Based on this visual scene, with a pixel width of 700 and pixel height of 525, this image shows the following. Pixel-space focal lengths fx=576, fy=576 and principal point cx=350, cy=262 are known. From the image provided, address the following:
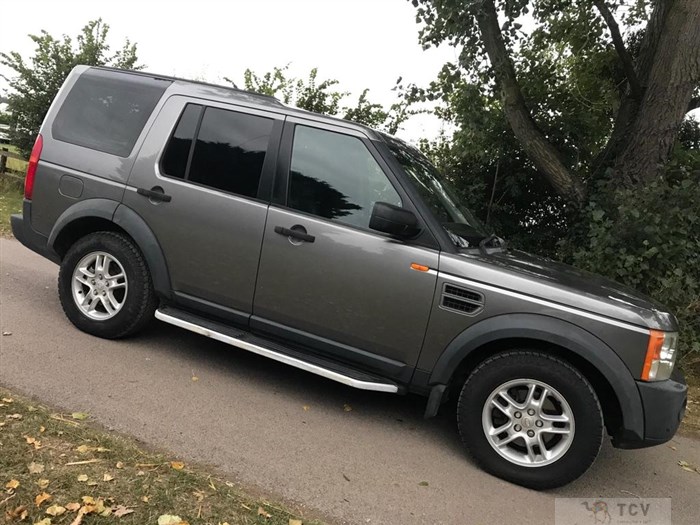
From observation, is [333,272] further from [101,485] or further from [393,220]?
[101,485]

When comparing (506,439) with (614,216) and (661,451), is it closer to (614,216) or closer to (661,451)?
(661,451)

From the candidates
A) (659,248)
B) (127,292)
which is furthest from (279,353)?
(659,248)

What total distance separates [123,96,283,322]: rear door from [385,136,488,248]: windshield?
94cm

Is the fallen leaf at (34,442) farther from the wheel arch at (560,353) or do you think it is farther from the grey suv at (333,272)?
the wheel arch at (560,353)

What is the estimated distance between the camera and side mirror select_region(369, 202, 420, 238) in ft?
11.5

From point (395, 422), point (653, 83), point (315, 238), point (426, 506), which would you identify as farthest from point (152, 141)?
point (653, 83)

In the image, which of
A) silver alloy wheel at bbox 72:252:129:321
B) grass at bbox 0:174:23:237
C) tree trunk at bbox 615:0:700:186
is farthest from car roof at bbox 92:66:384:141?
grass at bbox 0:174:23:237

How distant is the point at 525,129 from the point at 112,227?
543cm

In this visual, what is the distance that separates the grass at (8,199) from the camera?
930 cm

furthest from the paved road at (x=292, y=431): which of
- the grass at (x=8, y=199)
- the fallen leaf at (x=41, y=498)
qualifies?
the grass at (x=8, y=199)

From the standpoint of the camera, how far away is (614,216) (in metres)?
7.07

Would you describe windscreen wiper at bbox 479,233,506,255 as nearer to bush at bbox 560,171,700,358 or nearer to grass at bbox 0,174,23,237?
bush at bbox 560,171,700,358

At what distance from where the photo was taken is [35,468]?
2.72 meters

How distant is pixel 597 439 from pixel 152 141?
374cm
